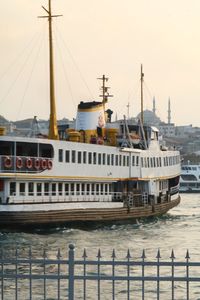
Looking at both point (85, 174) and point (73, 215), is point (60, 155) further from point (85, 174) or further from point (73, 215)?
point (73, 215)

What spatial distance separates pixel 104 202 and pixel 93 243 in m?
8.28

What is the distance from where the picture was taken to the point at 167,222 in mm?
45094

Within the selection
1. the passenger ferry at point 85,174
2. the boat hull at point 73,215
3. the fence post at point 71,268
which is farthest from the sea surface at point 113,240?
the fence post at point 71,268

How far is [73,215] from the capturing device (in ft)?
119

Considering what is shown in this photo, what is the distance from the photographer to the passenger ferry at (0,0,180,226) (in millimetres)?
33750

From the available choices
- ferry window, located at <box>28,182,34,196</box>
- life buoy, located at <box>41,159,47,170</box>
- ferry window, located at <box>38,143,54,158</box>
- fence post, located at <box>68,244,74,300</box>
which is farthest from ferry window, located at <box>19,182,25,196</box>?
fence post, located at <box>68,244,74,300</box>

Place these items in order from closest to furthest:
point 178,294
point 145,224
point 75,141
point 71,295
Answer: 1. point 71,295
2. point 178,294
3. point 75,141
4. point 145,224

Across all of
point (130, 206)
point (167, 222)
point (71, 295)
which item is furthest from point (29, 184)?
point (71, 295)

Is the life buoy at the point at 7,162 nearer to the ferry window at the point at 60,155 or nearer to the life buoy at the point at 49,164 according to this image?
the life buoy at the point at 49,164

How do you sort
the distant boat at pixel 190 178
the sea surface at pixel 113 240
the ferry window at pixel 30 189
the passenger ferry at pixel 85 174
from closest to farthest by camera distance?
the sea surface at pixel 113 240 < the passenger ferry at pixel 85 174 < the ferry window at pixel 30 189 < the distant boat at pixel 190 178

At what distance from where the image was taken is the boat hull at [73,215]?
3279cm

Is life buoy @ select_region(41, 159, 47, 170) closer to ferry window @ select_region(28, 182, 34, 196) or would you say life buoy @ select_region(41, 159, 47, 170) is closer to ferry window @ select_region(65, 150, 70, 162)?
ferry window @ select_region(28, 182, 34, 196)

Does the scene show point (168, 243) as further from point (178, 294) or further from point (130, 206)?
point (178, 294)

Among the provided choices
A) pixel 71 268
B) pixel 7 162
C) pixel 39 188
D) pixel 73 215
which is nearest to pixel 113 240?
pixel 73 215
